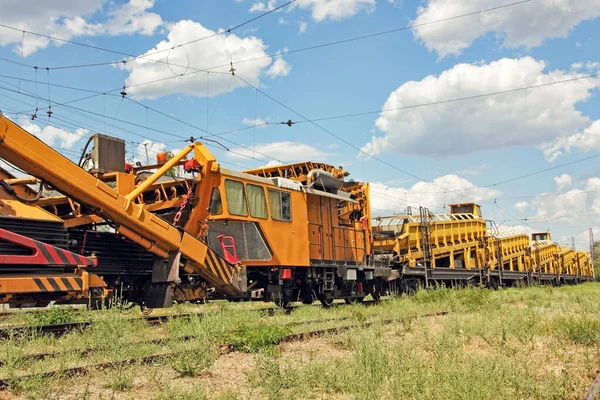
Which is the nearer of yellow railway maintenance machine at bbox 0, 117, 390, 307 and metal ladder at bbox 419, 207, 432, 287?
yellow railway maintenance machine at bbox 0, 117, 390, 307

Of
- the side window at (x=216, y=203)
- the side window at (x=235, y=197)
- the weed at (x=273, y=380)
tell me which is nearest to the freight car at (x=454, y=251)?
the side window at (x=235, y=197)

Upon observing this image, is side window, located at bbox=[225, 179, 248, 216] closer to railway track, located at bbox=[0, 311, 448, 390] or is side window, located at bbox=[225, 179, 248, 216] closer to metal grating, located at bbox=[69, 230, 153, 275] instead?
metal grating, located at bbox=[69, 230, 153, 275]

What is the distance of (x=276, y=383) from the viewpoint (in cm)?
571

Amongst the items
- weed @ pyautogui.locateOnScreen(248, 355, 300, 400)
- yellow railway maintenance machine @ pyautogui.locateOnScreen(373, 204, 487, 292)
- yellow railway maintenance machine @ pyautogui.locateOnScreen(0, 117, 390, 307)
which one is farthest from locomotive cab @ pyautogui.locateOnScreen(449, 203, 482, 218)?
weed @ pyautogui.locateOnScreen(248, 355, 300, 400)

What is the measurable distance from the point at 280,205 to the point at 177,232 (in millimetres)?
3322

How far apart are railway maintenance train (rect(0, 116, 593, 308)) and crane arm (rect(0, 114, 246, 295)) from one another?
0.02 m

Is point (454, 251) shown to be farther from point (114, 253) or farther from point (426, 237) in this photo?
point (114, 253)

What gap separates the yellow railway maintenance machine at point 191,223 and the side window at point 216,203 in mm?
21

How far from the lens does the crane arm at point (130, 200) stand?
7.66 metres

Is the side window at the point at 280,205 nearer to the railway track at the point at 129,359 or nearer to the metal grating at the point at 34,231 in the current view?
the railway track at the point at 129,359

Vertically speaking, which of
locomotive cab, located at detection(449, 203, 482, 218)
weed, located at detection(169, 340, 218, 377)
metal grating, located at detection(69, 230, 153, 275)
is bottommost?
weed, located at detection(169, 340, 218, 377)

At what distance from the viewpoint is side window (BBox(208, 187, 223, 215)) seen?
1091cm

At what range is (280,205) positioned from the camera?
41.4 ft

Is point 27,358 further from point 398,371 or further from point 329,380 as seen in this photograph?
point 398,371
